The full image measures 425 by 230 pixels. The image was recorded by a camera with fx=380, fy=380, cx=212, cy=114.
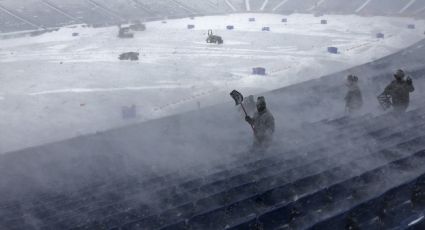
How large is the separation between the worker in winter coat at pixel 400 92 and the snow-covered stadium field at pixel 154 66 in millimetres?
6991

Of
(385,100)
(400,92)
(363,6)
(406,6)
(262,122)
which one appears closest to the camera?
(262,122)

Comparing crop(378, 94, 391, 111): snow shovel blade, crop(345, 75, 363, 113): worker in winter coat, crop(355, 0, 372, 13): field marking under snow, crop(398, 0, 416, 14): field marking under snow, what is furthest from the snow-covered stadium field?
crop(378, 94, 391, 111): snow shovel blade

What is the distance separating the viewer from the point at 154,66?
19609mm

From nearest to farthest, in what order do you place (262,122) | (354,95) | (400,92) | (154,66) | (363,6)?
(262,122) < (400,92) < (354,95) < (154,66) < (363,6)

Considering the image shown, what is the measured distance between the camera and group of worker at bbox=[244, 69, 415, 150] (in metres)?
7.58

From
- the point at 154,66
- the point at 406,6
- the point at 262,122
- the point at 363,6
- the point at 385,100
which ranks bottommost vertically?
the point at 262,122

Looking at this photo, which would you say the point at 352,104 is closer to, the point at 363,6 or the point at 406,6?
the point at 406,6

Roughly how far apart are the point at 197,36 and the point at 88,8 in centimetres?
1509

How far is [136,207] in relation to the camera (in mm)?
5707

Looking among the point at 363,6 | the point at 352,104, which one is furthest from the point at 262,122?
the point at 363,6

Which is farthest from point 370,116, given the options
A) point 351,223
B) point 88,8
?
point 88,8

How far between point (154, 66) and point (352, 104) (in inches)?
482

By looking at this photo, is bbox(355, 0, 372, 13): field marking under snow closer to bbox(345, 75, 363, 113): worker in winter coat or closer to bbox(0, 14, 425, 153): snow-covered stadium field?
bbox(0, 14, 425, 153): snow-covered stadium field

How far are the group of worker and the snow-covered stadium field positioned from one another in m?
5.94
